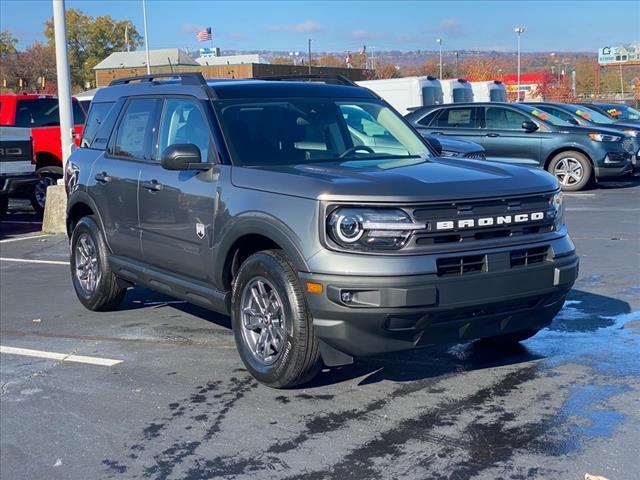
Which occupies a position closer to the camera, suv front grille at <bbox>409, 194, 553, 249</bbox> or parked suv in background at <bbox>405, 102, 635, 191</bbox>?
suv front grille at <bbox>409, 194, 553, 249</bbox>

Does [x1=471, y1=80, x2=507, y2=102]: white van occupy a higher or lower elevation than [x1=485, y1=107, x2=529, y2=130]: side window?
higher

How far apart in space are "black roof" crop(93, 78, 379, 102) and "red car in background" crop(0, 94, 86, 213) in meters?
9.07

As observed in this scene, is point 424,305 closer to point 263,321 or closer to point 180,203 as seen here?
point 263,321

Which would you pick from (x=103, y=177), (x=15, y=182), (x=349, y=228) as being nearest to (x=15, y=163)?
(x=15, y=182)

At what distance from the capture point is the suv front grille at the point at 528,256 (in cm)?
462

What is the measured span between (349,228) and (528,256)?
43.2 inches

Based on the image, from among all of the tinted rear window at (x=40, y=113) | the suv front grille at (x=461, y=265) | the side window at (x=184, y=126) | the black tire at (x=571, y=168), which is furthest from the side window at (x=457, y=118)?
the suv front grille at (x=461, y=265)

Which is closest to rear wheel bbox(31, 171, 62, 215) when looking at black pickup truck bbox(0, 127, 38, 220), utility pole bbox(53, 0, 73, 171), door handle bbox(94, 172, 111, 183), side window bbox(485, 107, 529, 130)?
black pickup truck bbox(0, 127, 38, 220)

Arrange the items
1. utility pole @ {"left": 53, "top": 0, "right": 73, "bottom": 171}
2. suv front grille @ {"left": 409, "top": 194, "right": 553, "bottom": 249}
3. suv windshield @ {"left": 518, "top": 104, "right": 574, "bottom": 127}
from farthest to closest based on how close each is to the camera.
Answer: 1. suv windshield @ {"left": 518, "top": 104, "right": 574, "bottom": 127}
2. utility pole @ {"left": 53, "top": 0, "right": 73, "bottom": 171}
3. suv front grille @ {"left": 409, "top": 194, "right": 553, "bottom": 249}

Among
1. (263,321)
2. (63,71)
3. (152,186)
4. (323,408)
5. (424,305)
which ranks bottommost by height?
(323,408)

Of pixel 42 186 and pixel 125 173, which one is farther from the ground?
pixel 125 173

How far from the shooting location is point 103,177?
22.4 ft

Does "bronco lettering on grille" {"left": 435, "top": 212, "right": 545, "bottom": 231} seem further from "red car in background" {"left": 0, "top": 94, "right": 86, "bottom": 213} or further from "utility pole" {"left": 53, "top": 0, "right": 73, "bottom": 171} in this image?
"red car in background" {"left": 0, "top": 94, "right": 86, "bottom": 213}

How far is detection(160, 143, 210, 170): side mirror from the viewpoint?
5.36 meters
